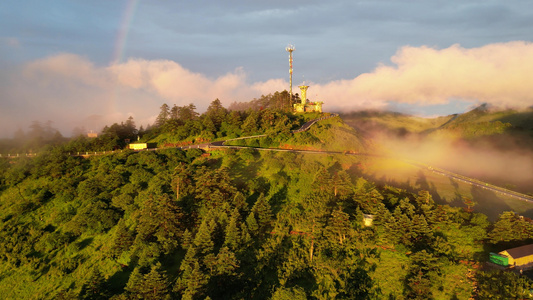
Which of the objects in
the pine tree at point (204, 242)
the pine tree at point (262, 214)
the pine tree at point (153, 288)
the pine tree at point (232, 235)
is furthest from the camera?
the pine tree at point (262, 214)

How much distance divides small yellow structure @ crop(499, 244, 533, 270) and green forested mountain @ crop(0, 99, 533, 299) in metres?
2.14

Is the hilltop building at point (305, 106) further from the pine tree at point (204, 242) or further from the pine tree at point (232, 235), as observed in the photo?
the pine tree at point (204, 242)

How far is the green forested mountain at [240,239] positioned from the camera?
2419 cm

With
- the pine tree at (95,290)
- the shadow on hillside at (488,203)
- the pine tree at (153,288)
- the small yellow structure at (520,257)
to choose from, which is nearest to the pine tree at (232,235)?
the pine tree at (153,288)

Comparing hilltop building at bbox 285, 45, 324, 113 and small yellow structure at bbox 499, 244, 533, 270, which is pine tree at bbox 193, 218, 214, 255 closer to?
small yellow structure at bbox 499, 244, 533, 270

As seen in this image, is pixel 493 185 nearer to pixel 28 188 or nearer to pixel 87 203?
pixel 87 203

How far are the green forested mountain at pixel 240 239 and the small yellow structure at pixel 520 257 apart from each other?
214 cm

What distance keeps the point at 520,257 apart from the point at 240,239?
2330 cm

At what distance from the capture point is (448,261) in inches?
988

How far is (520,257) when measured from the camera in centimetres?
2397

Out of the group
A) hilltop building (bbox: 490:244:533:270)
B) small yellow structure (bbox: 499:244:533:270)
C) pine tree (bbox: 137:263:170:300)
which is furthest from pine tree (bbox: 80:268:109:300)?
small yellow structure (bbox: 499:244:533:270)

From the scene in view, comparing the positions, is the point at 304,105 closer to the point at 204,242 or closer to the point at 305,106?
the point at 305,106

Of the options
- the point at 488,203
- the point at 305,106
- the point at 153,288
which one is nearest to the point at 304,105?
the point at 305,106

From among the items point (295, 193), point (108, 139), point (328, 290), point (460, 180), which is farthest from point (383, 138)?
point (108, 139)
